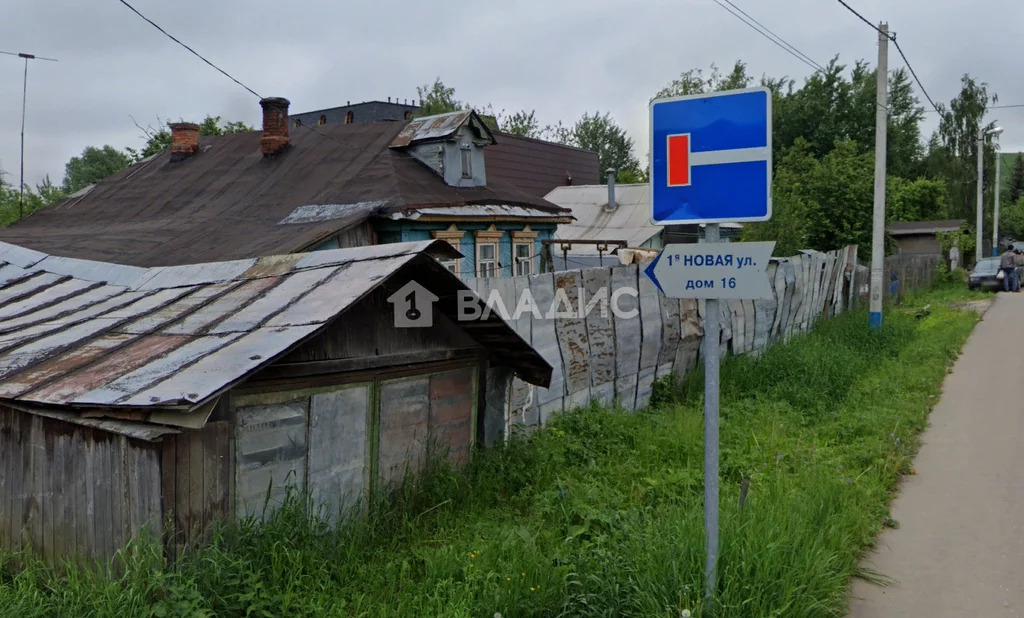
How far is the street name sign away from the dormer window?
1551 cm

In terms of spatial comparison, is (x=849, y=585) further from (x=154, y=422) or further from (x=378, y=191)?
(x=378, y=191)

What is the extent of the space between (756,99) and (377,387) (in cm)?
330

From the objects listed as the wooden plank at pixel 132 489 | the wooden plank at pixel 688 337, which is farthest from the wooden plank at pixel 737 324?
the wooden plank at pixel 132 489

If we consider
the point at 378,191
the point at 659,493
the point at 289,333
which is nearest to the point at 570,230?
the point at 378,191

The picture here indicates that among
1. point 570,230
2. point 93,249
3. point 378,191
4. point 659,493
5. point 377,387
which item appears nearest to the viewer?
point 377,387

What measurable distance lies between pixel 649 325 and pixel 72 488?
21.5 ft

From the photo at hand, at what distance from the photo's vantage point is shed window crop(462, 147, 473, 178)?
62.4 ft

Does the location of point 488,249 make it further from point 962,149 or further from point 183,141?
point 962,149

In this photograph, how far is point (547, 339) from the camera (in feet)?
26.3

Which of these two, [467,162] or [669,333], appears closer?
[669,333]

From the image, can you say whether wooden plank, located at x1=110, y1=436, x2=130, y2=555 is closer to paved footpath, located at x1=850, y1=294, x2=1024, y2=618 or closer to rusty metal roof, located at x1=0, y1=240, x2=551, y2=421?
rusty metal roof, located at x1=0, y1=240, x2=551, y2=421

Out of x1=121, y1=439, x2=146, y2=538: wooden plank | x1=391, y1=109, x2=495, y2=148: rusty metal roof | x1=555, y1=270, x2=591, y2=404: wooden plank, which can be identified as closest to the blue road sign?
x1=121, y1=439, x2=146, y2=538: wooden plank

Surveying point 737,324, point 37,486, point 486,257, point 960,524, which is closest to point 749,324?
point 737,324

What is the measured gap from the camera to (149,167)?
22562mm
